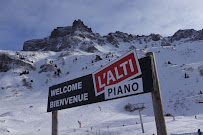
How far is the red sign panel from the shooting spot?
163 inches

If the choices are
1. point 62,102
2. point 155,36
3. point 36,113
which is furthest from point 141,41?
point 62,102

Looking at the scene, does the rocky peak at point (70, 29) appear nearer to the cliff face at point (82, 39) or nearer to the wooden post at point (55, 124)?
the cliff face at point (82, 39)

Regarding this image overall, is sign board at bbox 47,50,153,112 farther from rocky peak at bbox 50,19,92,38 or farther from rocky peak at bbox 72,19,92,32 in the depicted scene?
rocky peak at bbox 72,19,92,32

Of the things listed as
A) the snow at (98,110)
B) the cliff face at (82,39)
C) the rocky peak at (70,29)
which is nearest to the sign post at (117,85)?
the snow at (98,110)

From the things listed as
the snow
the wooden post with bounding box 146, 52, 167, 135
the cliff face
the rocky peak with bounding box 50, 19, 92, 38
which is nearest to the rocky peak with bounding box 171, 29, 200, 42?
the cliff face

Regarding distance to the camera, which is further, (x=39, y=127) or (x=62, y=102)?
(x=39, y=127)

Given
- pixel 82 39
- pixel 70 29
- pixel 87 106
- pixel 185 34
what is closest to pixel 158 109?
pixel 87 106

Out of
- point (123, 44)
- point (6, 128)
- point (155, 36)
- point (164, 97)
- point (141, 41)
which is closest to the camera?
point (6, 128)

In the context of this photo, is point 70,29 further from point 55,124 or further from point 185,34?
point 55,124

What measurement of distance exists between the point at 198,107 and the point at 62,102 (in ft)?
75.9

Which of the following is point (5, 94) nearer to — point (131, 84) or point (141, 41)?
point (131, 84)

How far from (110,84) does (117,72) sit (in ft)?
1.33

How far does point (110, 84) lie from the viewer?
4637 mm

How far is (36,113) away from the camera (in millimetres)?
25484
